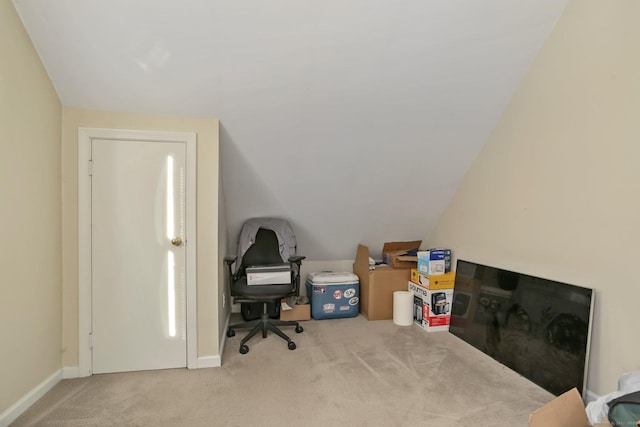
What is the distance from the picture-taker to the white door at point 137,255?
2520 millimetres

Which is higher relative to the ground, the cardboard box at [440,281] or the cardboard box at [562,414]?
the cardboard box at [440,281]

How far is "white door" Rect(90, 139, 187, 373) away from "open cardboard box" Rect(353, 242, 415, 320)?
1906 millimetres

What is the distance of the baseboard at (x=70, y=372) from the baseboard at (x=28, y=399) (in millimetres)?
28

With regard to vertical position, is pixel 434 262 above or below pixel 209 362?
above

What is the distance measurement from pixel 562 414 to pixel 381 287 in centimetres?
231

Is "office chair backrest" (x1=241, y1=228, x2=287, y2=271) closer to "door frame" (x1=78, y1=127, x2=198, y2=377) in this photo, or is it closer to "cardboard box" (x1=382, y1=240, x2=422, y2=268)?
"cardboard box" (x1=382, y1=240, x2=422, y2=268)

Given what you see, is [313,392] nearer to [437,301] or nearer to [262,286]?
[262,286]

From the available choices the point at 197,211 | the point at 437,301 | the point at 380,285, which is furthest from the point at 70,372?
the point at 437,301

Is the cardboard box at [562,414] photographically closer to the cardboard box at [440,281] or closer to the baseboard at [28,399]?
the cardboard box at [440,281]

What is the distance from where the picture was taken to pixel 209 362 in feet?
8.76

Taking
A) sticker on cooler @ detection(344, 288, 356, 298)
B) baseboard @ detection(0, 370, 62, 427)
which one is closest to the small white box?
sticker on cooler @ detection(344, 288, 356, 298)

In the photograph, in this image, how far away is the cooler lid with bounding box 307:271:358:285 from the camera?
150 inches

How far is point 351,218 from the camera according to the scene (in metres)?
3.76

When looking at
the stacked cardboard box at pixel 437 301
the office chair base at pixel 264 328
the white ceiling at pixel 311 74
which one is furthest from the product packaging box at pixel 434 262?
the office chair base at pixel 264 328
